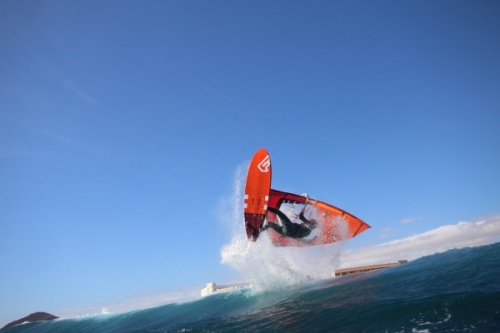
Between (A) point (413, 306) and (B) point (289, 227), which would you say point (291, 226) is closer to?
(B) point (289, 227)

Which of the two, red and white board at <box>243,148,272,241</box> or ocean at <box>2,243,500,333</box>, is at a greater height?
red and white board at <box>243,148,272,241</box>

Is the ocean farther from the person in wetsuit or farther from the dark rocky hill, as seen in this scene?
the dark rocky hill

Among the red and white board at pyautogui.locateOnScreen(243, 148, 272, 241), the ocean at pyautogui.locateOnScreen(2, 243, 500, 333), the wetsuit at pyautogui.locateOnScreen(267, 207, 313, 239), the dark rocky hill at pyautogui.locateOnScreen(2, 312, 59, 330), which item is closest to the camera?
the ocean at pyautogui.locateOnScreen(2, 243, 500, 333)

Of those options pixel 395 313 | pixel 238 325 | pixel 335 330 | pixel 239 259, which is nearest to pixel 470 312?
pixel 395 313

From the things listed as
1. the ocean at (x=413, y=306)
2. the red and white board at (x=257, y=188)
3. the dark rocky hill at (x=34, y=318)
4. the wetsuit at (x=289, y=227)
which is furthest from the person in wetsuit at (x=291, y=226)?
the dark rocky hill at (x=34, y=318)

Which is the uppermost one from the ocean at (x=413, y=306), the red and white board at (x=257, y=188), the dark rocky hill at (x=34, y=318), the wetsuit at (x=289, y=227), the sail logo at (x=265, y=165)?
the sail logo at (x=265, y=165)

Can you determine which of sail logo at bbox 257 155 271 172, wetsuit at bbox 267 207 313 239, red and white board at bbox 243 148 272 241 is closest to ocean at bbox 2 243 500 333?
wetsuit at bbox 267 207 313 239

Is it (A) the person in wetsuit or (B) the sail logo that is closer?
(B) the sail logo

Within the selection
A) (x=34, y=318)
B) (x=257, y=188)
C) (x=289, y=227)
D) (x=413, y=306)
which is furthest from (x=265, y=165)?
(x=34, y=318)

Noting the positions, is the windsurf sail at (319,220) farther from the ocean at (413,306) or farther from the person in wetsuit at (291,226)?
the ocean at (413,306)

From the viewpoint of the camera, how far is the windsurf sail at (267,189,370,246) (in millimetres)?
15383

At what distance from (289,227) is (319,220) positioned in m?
3.24

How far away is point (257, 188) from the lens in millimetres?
13500

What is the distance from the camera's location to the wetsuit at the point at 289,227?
13688mm
